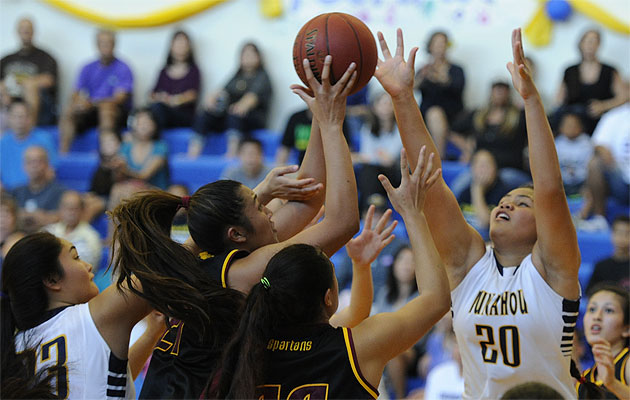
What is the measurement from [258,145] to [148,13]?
3.74 m

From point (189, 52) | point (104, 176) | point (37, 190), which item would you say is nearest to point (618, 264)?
point (104, 176)

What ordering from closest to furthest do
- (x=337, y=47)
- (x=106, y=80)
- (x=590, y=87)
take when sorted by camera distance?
1. (x=337, y=47)
2. (x=590, y=87)
3. (x=106, y=80)

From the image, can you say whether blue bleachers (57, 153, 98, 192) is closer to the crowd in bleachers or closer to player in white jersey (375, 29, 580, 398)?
the crowd in bleachers

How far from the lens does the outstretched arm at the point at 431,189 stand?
2996 mm

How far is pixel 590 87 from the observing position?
25.7 feet

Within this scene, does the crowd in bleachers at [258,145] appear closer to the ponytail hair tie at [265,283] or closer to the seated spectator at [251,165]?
the seated spectator at [251,165]

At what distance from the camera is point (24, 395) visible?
2.45 m

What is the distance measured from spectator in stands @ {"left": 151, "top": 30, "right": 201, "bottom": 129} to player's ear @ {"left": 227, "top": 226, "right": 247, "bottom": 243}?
7043 millimetres

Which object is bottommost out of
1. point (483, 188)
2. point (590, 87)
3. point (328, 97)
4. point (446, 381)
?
point (446, 381)

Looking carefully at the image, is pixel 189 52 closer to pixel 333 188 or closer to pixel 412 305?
pixel 333 188

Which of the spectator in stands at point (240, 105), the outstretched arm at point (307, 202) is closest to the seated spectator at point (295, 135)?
the spectator in stands at point (240, 105)

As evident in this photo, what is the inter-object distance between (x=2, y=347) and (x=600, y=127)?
Result: 6.21 meters

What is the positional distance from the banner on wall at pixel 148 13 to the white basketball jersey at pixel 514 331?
291 inches

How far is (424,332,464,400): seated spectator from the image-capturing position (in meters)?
5.46
